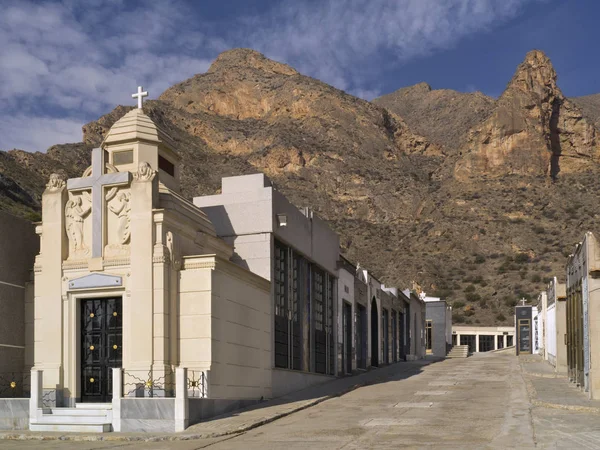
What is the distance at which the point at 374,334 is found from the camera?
141ft

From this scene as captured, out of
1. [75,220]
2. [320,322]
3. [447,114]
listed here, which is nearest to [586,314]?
[320,322]

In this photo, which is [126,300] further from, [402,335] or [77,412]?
[402,335]

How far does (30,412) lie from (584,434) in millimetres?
12568

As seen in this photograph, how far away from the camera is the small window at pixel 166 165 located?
24.0m

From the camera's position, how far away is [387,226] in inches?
4515

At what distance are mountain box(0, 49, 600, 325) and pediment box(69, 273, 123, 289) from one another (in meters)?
43.7

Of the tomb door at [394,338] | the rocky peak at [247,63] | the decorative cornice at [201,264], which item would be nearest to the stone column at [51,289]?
the decorative cornice at [201,264]

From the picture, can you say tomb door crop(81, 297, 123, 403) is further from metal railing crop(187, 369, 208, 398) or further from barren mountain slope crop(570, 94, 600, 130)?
barren mountain slope crop(570, 94, 600, 130)

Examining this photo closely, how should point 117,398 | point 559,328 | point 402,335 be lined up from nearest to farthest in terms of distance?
point 117,398 < point 559,328 < point 402,335

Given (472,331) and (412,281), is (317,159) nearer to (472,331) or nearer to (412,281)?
(412,281)

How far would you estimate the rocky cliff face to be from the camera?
112 metres

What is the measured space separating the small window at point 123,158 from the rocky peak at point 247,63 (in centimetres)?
13815

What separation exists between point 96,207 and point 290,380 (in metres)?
9.57

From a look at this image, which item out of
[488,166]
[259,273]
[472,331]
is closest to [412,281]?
[472,331]
